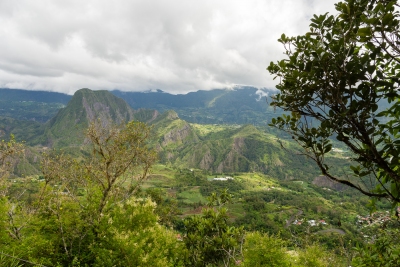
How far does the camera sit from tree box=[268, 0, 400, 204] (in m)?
3.90

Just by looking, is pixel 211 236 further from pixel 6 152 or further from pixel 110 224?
pixel 6 152

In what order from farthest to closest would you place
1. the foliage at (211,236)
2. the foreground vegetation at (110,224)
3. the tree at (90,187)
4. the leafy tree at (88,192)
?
1. the tree at (90,187)
2. the leafy tree at (88,192)
3. the foliage at (211,236)
4. the foreground vegetation at (110,224)

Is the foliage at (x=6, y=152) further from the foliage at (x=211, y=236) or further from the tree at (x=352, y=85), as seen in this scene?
the tree at (x=352, y=85)

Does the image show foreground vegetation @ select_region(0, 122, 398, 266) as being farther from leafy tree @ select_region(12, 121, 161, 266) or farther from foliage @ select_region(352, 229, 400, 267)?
foliage @ select_region(352, 229, 400, 267)

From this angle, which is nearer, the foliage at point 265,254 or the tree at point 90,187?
the tree at point 90,187

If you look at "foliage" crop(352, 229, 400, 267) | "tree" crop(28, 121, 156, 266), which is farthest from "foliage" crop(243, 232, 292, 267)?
"foliage" crop(352, 229, 400, 267)

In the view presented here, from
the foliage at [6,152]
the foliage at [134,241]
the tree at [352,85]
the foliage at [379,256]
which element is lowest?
the foliage at [134,241]

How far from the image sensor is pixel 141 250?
18.7 meters

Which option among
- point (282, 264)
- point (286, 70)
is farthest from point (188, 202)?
point (286, 70)

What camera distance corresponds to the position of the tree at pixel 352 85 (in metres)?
3.90

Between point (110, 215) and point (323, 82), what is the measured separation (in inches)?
891

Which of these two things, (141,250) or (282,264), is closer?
(141,250)

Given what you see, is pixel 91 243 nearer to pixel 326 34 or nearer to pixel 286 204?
pixel 326 34

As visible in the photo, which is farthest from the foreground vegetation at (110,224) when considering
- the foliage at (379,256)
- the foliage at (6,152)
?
the foliage at (379,256)
